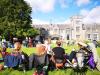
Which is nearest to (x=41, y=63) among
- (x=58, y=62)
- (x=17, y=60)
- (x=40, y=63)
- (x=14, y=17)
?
(x=40, y=63)

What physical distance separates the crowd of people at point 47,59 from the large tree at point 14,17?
37510 millimetres

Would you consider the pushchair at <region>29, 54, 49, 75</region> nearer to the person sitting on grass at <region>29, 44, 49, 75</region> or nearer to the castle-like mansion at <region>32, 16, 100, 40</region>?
the person sitting on grass at <region>29, 44, 49, 75</region>

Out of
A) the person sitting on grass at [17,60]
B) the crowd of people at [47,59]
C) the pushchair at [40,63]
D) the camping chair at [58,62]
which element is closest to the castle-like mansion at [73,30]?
the crowd of people at [47,59]

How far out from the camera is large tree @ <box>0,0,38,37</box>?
2067 inches

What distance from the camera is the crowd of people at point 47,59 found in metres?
13.1

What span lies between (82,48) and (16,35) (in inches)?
1497

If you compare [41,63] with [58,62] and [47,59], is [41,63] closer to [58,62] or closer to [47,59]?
[47,59]

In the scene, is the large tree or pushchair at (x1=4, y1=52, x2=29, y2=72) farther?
the large tree

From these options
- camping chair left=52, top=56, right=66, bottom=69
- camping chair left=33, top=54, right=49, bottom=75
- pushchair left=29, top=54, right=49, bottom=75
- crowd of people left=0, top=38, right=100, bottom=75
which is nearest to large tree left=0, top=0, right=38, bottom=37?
crowd of people left=0, top=38, right=100, bottom=75

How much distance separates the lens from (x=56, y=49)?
14.6 meters

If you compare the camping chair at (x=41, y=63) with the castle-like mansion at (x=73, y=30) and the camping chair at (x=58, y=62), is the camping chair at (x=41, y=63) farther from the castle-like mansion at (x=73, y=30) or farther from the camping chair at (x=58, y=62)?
the castle-like mansion at (x=73, y=30)

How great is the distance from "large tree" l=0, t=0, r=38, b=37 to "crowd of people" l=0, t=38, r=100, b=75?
37.5 m

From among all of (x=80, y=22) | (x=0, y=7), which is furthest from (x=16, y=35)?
(x=80, y=22)

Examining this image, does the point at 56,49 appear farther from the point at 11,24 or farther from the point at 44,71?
the point at 11,24
